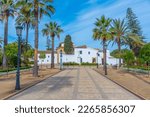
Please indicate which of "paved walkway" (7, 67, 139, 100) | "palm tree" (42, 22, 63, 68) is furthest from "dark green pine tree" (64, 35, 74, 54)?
"paved walkway" (7, 67, 139, 100)

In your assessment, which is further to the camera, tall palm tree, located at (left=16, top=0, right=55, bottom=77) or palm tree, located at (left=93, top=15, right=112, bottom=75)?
palm tree, located at (left=93, top=15, right=112, bottom=75)

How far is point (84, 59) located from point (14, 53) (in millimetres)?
65660

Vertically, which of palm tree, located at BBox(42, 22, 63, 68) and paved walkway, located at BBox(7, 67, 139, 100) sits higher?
palm tree, located at BBox(42, 22, 63, 68)

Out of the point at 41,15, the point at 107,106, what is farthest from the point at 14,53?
the point at 107,106

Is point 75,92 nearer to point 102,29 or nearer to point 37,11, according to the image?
point 37,11

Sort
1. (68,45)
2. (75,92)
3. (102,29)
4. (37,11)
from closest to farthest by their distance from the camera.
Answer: (75,92), (37,11), (102,29), (68,45)

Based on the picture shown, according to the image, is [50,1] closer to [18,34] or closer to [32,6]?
[32,6]

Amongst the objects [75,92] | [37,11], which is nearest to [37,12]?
[37,11]

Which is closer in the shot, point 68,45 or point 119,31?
point 119,31

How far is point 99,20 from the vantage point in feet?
185

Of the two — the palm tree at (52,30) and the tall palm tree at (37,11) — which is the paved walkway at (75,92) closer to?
the tall palm tree at (37,11)

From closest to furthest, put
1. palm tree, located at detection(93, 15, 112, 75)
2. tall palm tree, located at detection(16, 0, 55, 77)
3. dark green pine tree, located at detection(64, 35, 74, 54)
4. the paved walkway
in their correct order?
the paved walkway
tall palm tree, located at detection(16, 0, 55, 77)
palm tree, located at detection(93, 15, 112, 75)
dark green pine tree, located at detection(64, 35, 74, 54)

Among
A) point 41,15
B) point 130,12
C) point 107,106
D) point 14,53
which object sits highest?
point 130,12

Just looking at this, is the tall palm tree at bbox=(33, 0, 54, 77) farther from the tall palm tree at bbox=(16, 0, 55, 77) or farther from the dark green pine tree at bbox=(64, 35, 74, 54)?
the dark green pine tree at bbox=(64, 35, 74, 54)
